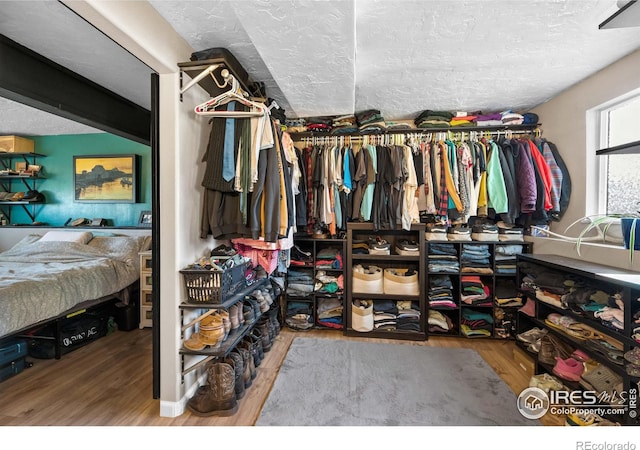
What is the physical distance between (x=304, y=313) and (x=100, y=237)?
8.73 ft

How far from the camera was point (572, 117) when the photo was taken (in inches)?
90.0

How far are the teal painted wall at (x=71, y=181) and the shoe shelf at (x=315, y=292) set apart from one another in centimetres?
221

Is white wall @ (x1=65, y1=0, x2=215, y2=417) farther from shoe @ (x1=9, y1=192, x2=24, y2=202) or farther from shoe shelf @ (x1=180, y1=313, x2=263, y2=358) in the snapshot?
shoe @ (x1=9, y1=192, x2=24, y2=202)

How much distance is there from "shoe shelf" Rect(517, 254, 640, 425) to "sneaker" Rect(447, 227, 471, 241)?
47cm

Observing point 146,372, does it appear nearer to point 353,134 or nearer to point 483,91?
point 353,134

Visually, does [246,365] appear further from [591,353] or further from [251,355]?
[591,353]

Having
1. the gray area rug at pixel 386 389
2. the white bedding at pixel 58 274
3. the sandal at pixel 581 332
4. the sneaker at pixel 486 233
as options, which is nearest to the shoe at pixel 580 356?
the sandal at pixel 581 332

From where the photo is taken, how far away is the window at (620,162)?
76.5 inches

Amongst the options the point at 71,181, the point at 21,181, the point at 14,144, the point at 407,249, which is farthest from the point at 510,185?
the point at 21,181

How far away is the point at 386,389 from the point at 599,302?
A: 4.58 ft

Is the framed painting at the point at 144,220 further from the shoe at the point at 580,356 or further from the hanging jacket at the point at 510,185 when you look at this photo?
the shoe at the point at 580,356

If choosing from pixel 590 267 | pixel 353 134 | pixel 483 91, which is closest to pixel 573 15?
pixel 483 91

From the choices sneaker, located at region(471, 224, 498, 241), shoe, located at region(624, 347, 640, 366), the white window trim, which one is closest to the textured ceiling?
the white window trim
